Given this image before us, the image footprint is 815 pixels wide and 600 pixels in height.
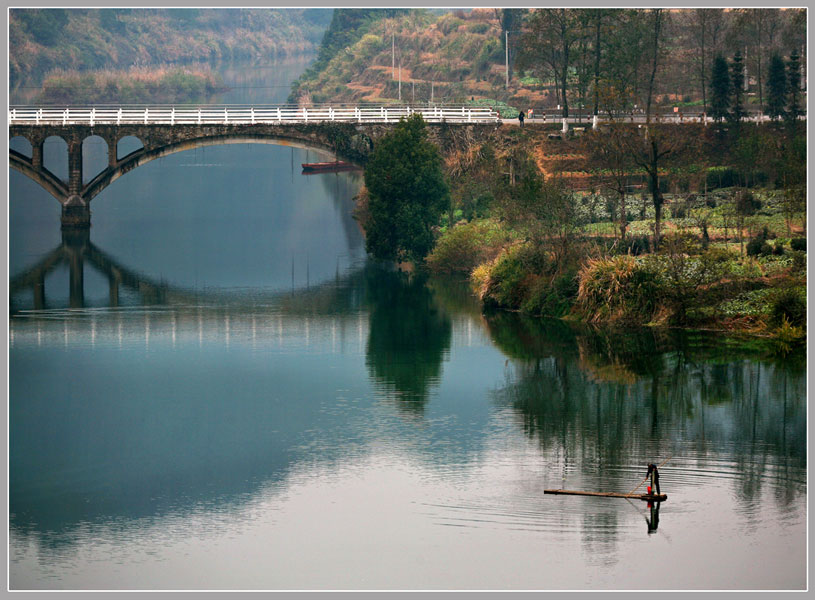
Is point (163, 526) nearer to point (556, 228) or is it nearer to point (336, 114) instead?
point (556, 228)

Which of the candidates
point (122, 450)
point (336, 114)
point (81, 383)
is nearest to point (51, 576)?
point (122, 450)

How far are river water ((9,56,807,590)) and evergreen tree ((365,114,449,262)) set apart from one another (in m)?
2.42

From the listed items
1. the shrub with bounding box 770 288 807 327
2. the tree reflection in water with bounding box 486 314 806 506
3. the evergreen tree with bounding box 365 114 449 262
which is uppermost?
the evergreen tree with bounding box 365 114 449 262

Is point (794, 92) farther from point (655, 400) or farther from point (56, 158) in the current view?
point (56, 158)

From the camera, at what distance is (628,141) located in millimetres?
76500

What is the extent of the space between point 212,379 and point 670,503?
20.4 meters

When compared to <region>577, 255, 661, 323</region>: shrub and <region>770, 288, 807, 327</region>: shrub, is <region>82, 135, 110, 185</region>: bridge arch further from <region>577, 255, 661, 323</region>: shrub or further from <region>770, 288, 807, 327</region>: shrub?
<region>770, 288, 807, 327</region>: shrub

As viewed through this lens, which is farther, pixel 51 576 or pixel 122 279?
pixel 122 279

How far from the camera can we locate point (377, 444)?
41344mm

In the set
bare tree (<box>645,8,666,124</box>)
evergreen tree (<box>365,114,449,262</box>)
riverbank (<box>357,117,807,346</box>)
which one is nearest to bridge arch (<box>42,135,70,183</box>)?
riverbank (<box>357,117,807,346</box>)

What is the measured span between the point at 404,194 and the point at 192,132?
25011 mm

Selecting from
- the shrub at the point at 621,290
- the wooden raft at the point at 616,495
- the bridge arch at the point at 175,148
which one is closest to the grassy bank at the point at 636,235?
the shrub at the point at 621,290

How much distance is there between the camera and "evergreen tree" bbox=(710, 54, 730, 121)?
9244 cm

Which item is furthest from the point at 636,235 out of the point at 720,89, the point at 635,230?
the point at 720,89
